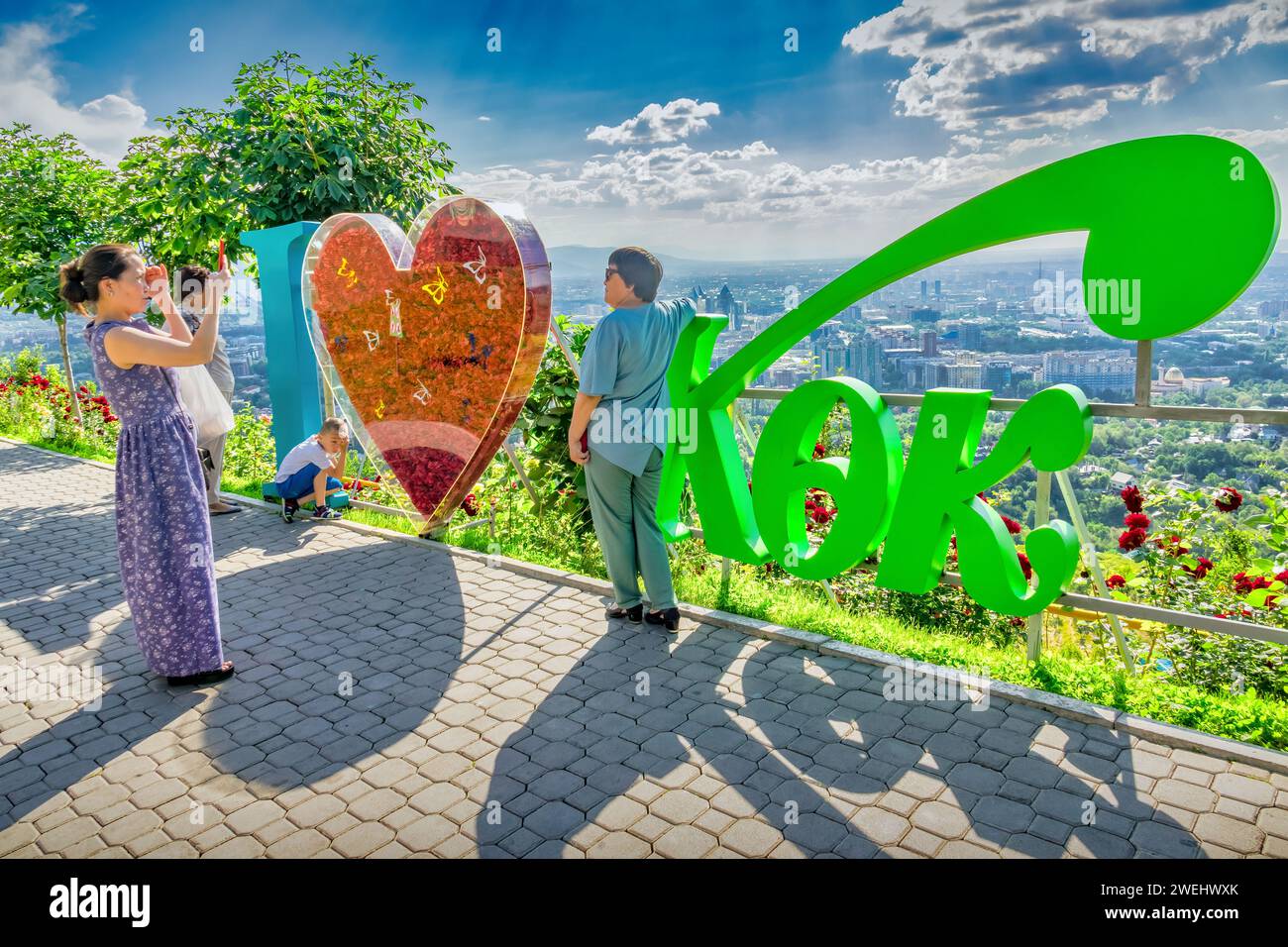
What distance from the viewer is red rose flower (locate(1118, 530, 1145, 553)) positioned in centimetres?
513

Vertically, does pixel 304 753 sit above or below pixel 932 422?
below

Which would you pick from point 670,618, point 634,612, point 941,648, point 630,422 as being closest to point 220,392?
point 630,422

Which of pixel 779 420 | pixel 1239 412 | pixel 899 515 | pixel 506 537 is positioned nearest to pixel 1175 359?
pixel 1239 412

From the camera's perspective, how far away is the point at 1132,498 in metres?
5.18

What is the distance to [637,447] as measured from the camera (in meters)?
5.34

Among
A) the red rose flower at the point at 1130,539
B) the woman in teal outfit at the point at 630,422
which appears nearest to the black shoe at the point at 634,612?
the woman in teal outfit at the point at 630,422

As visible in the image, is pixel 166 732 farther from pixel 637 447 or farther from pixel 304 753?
pixel 637 447

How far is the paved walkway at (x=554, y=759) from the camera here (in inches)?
135

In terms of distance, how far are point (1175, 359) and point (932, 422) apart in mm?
1118

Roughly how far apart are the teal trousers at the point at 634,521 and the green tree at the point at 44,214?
954cm

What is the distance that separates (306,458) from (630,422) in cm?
387

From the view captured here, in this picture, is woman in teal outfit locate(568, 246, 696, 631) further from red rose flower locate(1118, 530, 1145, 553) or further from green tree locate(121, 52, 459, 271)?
green tree locate(121, 52, 459, 271)

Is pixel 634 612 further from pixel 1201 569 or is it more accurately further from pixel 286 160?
pixel 286 160

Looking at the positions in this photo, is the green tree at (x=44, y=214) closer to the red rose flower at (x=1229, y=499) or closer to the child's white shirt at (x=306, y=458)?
the child's white shirt at (x=306, y=458)
